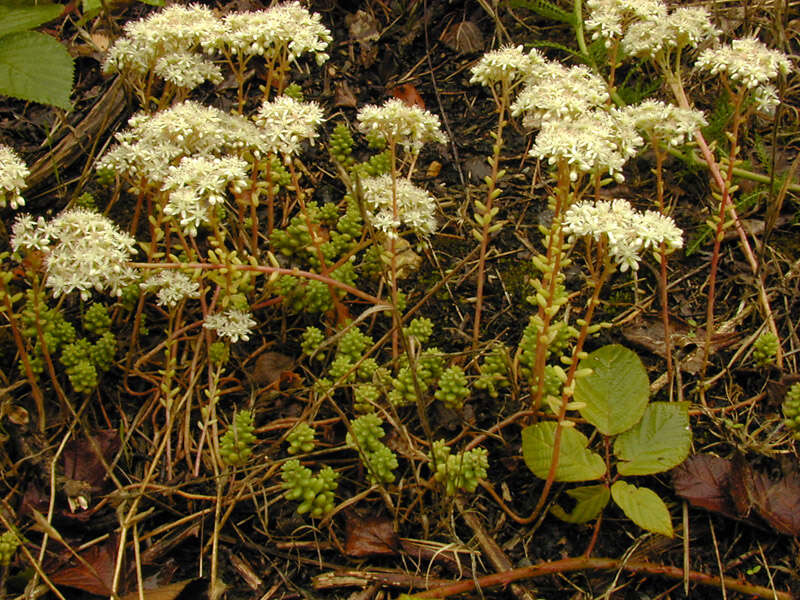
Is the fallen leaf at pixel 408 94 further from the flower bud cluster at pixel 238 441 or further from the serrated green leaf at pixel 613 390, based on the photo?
the flower bud cluster at pixel 238 441

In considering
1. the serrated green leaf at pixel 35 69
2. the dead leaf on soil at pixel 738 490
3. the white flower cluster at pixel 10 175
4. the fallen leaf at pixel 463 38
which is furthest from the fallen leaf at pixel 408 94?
the dead leaf on soil at pixel 738 490

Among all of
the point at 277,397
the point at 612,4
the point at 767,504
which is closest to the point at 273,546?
the point at 277,397

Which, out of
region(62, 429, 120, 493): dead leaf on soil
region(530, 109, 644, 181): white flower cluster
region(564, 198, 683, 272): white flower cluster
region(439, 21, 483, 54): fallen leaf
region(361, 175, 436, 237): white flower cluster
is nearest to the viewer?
region(564, 198, 683, 272): white flower cluster

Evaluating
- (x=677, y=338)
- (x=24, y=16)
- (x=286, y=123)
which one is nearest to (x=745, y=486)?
(x=677, y=338)

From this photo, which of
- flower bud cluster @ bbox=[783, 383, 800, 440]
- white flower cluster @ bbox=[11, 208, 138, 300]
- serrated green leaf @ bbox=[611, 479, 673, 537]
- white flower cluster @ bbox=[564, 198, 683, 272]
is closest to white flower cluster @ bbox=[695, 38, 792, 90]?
white flower cluster @ bbox=[564, 198, 683, 272]

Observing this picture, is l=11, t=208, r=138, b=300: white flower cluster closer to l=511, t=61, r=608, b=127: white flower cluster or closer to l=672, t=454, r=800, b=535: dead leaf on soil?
l=511, t=61, r=608, b=127: white flower cluster

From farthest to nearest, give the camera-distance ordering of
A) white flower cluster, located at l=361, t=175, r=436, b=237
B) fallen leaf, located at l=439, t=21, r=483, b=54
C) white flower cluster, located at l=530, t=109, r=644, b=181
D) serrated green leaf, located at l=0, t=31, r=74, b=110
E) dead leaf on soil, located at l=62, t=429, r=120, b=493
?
fallen leaf, located at l=439, t=21, r=483, b=54, serrated green leaf, located at l=0, t=31, r=74, b=110, white flower cluster, located at l=361, t=175, r=436, b=237, dead leaf on soil, located at l=62, t=429, r=120, b=493, white flower cluster, located at l=530, t=109, r=644, b=181
